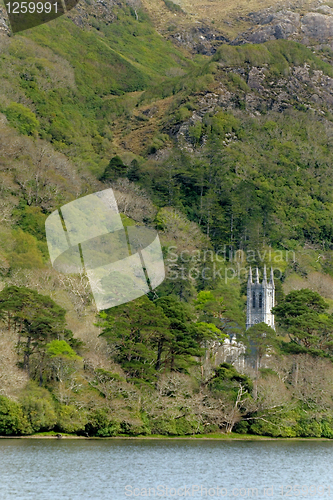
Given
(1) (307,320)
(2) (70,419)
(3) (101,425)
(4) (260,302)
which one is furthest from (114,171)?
(2) (70,419)

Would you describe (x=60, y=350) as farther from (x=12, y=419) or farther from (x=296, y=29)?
(x=296, y=29)

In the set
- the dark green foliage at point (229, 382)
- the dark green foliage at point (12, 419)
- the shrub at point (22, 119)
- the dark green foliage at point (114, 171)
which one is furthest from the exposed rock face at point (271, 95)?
the dark green foliage at point (12, 419)

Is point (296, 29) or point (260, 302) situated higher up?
point (296, 29)

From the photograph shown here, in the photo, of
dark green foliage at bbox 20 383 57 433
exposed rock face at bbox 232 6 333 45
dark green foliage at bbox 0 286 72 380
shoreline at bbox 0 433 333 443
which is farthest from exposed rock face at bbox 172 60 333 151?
dark green foliage at bbox 20 383 57 433

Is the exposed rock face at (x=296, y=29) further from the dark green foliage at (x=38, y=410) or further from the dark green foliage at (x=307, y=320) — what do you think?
the dark green foliage at (x=38, y=410)

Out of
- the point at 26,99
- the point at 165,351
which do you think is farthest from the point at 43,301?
the point at 26,99

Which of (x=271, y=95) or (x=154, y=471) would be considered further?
(x=271, y=95)
